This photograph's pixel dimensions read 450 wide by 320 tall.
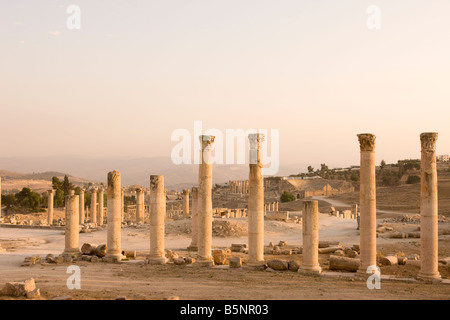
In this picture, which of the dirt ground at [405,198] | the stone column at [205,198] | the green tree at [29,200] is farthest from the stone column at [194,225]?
the green tree at [29,200]

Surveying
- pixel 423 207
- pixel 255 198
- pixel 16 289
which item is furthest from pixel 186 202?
pixel 16 289

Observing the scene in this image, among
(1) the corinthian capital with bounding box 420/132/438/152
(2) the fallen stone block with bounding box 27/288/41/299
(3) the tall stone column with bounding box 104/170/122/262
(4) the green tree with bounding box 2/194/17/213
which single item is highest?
(1) the corinthian capital with bounding box 420/132/438/152

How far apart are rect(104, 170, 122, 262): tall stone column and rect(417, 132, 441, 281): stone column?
13688 millimetres

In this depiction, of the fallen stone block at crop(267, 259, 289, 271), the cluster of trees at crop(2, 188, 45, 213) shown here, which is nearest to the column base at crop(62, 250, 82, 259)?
the fallen stone block at crop(267, 259, 289, 271)

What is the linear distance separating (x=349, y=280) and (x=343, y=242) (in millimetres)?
16515

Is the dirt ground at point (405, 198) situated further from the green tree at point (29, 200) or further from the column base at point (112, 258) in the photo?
the green tree at point (29, 200)

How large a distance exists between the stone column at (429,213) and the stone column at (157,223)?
455 inches

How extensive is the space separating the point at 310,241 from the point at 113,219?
9.89 meters

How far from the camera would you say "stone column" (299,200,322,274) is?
19.0 m

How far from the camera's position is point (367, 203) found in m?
18.6

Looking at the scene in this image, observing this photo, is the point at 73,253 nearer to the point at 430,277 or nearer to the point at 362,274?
the point at 362,274

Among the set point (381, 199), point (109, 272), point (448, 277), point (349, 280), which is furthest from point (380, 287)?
point (381, 199)

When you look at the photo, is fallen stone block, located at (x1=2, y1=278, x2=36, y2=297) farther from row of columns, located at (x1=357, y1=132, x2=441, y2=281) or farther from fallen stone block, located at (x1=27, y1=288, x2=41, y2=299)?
row of columns, located at (x1=357, y1=132, x2=441, y2=281)
